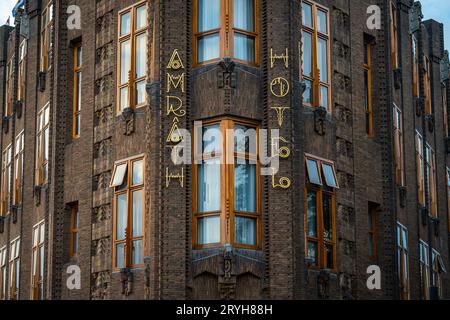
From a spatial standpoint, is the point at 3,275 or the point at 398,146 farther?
the point at 3,275

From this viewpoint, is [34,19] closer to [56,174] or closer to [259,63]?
[56,174]

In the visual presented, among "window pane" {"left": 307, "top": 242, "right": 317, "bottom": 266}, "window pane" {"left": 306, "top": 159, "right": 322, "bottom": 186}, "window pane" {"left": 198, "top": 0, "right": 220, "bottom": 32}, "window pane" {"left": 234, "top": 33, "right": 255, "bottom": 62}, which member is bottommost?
"window pane" {"left": 307, "top": 242, "right": 317, "bottom": 266}

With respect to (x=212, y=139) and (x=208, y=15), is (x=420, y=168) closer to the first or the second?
(x=208, y=15)

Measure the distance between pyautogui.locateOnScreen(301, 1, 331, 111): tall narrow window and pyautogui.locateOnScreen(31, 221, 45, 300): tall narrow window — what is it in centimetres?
1046

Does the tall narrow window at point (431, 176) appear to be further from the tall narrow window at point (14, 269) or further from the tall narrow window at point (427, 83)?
the tall narrow window at point (14, 269)

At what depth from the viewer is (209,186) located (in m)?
31.0

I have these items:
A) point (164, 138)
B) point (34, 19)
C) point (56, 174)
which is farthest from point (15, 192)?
point (164, 138)

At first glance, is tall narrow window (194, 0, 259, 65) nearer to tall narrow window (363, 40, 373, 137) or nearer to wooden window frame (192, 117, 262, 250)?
wooden window frame (192, 117, 262, 250)

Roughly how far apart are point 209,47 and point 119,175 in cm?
415

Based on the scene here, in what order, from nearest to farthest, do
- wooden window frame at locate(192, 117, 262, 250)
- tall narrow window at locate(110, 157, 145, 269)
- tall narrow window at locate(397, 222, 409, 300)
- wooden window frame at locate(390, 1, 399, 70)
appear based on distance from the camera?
1. wooden window frame at locate(192, 117, 262, 250)
2. tall narrow window at locate(110, 157, 145, 269)
3. tall narrow window at locate(397, 222, 409, 300)
4. wooden window frame at locate(390, 1, 399, 70)

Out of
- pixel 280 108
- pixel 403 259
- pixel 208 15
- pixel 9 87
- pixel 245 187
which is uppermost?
pixel 9 87

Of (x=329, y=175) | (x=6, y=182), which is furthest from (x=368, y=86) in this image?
(x=6, y=182)

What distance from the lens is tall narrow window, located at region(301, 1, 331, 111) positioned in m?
33.0

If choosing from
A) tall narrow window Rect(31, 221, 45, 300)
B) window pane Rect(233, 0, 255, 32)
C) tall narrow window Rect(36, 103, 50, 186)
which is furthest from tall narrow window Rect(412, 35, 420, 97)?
tall narrow window Rect(31, 221, 45, 300)
